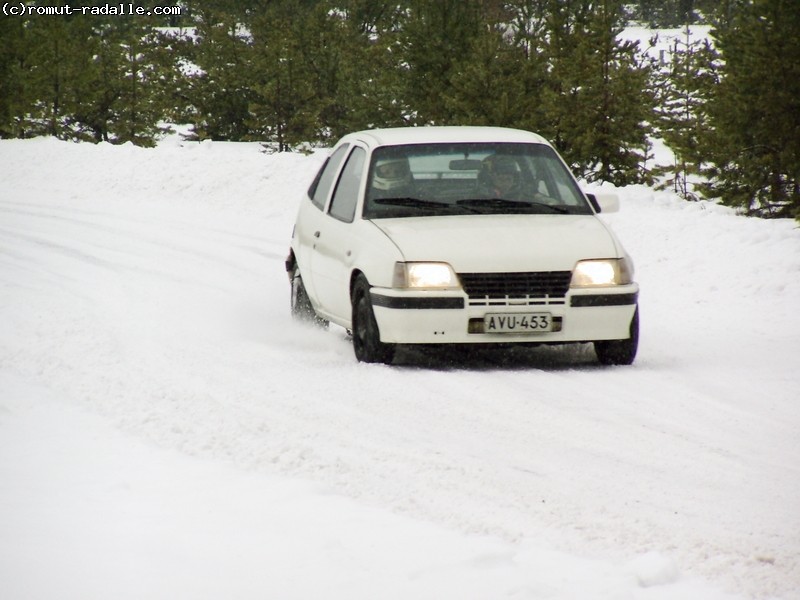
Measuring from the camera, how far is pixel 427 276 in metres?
7.74

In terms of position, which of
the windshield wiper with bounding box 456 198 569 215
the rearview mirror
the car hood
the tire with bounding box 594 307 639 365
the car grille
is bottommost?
the tire with bounding box 594 307 639 365

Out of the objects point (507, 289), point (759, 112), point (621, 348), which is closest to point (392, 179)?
point (507, 289)

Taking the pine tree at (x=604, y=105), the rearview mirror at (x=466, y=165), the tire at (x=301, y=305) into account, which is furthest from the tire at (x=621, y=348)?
the pine tree at (x=604, y=105)

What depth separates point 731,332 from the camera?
32.5ft

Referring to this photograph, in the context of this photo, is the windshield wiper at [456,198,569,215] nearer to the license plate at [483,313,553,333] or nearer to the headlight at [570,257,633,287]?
the headlight at [570,257,633,287]

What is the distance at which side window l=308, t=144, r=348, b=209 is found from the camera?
9.66 meters

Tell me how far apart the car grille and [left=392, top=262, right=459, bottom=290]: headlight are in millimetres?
72

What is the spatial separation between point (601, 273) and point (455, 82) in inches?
528

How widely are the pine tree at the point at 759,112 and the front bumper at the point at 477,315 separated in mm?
9867

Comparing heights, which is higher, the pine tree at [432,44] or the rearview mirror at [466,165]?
the pine tree at [432,44]

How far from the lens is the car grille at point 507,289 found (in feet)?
25.3

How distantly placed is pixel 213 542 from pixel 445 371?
3.51m

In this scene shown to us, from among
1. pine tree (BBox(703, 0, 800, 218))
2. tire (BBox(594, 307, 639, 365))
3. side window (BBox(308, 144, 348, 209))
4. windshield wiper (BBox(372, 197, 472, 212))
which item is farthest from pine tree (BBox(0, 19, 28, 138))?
tire (BBox(594, 307, 639, 365))

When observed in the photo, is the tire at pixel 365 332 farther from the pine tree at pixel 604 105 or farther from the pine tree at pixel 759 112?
the pine tree at pixel 604 105
